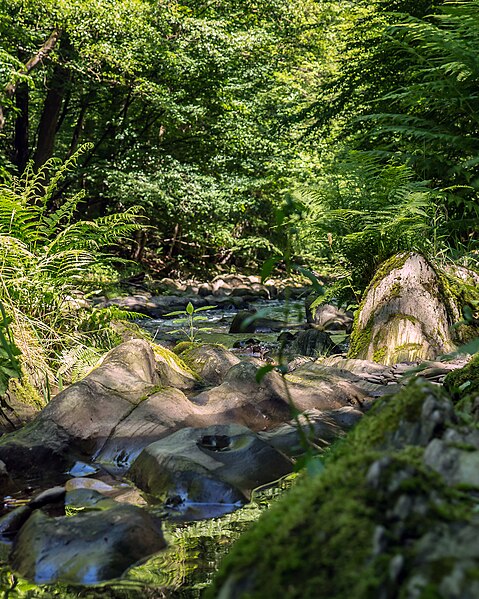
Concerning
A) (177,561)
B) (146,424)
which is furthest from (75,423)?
(177,561)

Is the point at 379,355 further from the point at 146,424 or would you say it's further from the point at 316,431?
the point at 146,424

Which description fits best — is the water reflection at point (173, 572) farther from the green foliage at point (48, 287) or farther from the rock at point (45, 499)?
the green foliage at point (48, 287)

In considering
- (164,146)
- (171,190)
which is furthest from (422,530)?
(164,146)

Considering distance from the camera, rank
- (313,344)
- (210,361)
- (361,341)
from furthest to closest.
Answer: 1. (313,344)
2. (361,341)
3. (210,361)

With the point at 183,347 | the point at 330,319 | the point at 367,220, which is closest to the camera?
the point at 183,347

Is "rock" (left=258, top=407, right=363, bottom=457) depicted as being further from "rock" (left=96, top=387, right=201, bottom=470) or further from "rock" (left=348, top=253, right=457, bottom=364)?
"rock" (left=348, top=253, right=457, bottom=364)

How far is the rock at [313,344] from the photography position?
699 centimetres

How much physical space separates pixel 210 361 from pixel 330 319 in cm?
427

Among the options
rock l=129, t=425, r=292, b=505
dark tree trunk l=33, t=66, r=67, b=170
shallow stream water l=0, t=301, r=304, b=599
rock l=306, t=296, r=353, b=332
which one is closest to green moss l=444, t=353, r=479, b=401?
shallow stream water l=0, t=301, r=304, b=599

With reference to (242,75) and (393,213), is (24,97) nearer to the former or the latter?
(242,75)

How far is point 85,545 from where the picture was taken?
207cm

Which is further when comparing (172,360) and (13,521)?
(172,360)

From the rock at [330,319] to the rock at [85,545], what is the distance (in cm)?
717

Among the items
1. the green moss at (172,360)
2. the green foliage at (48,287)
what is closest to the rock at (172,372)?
the green moss at (172,360)
